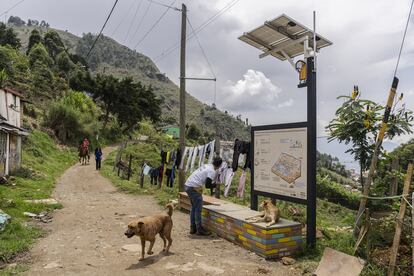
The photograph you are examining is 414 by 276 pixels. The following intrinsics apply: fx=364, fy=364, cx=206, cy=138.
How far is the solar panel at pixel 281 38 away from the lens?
735 centimetres

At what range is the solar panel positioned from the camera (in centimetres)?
735

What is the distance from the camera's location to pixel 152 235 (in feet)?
20.8

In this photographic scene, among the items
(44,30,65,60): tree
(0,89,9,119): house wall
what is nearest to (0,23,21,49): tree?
(44,30,65,60): tree

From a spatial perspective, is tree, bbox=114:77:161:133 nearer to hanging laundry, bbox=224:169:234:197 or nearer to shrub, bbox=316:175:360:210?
shrub, bbox=316:175:360:210

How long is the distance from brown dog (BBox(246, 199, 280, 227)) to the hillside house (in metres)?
12.4

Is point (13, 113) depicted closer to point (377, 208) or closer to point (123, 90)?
point (377, 208)

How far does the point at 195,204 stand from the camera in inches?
324

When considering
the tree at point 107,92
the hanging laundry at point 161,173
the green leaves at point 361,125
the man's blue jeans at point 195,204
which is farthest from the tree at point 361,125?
the tree at point 107,92

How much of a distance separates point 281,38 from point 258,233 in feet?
13.5

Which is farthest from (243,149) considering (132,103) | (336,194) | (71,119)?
(132,103)

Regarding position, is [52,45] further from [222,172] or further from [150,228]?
[150,228]

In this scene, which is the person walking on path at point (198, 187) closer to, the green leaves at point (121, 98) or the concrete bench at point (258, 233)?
the concrete bench at point (258, 233)

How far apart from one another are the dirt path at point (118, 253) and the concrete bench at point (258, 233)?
18cm

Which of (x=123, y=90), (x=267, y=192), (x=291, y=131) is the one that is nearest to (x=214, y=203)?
(x=267, y=192)
